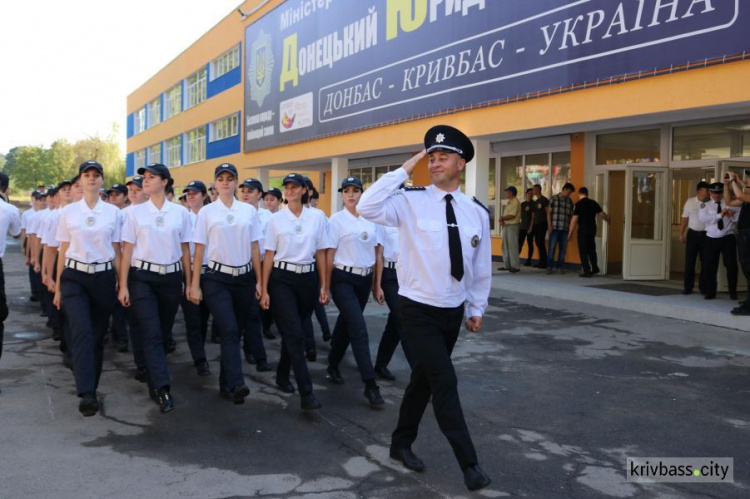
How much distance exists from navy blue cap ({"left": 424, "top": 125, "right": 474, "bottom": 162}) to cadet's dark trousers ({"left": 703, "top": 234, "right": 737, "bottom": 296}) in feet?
25.8

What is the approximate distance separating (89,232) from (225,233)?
42.8 inches

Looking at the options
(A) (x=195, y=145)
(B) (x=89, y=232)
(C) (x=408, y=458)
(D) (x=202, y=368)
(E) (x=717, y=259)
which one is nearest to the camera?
(C) (x=408, y=458)

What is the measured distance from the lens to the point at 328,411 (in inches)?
211

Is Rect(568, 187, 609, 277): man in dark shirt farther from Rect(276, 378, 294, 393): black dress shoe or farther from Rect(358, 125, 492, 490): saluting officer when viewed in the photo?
Rect(358, 125, 492, 490): saluting officer

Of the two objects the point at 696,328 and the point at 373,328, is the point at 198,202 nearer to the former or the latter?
the point at 373,328

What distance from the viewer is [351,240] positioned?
6.01 m

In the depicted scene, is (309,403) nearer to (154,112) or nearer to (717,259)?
(717,259)

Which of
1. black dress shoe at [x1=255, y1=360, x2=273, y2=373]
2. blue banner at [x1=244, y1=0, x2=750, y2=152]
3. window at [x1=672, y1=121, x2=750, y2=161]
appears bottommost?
black dress shoe at [x1=255, y1=360, x2=273, y2=373]

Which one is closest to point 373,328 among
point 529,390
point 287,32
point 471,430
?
point 529,390

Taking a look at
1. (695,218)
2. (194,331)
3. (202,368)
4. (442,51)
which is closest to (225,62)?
(442,51)

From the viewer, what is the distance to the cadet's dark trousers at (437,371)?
12.3ft

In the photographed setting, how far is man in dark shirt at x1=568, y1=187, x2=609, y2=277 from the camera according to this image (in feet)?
44.7

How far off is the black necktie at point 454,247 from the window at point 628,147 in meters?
10.6

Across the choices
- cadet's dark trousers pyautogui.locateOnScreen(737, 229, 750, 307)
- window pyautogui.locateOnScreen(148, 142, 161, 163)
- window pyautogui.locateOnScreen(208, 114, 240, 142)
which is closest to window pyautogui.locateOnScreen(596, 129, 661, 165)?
cadet's dark trousers pyautogui.locateOnScreen(737, 229, 750, 307)
